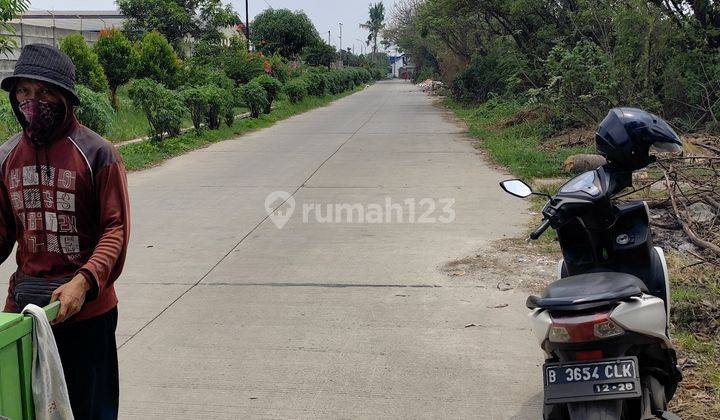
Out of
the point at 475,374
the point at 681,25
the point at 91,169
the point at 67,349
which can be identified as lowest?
the point at 475,374

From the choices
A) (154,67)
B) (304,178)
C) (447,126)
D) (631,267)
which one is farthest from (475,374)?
(154,67)

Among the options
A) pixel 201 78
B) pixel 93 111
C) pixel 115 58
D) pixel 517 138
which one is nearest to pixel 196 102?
pixel 201 78

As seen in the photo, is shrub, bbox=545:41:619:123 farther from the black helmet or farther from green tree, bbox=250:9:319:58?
green tree, bbox=250:9:319:58

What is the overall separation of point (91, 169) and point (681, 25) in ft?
42.4

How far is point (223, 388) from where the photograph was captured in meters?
3.94

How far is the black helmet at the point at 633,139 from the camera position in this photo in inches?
123

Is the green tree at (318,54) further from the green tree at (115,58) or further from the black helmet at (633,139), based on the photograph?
the black helmet at (633,139)

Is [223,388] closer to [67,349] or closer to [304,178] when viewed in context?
[67,349]

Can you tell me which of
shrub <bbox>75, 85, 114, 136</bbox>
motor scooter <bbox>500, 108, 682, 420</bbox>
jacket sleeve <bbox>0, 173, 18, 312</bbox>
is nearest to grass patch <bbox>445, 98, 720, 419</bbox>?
motor scooter <bbox>500, 108, 682, 420</bbox>

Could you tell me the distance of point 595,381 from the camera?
2615 millimetres

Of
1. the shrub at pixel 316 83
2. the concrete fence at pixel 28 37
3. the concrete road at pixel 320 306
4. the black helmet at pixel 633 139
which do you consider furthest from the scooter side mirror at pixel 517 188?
the shrub at pixel 316 83

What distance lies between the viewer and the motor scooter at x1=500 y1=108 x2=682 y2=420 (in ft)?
8.57

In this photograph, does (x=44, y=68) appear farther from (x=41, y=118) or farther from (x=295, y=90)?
(x=295, y=90)

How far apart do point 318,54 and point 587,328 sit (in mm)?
50811
